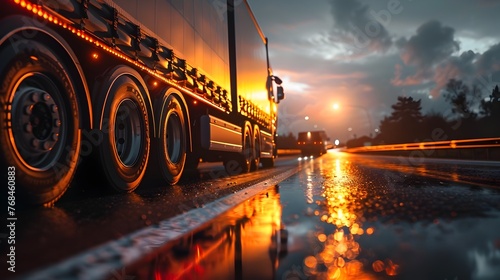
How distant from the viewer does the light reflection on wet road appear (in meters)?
2.40

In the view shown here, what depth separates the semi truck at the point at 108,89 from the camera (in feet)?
12.8

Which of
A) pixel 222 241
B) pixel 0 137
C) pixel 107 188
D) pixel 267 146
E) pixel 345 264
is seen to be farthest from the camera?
pixel 267 146

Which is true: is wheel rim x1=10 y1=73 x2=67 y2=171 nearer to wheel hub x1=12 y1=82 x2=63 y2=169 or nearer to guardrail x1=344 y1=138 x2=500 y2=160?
wheel hub x1=12 y1=82 x2=63 y2=169

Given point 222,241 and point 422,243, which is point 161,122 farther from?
point 422,243

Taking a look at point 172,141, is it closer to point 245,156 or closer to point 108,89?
point 108,89

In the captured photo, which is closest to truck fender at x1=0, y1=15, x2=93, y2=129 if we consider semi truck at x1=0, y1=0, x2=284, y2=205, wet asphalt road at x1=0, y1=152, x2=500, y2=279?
semi truck at x1=0, y1=0, x2=284, y2=205

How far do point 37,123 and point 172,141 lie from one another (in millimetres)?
3728

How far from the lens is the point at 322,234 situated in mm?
3367

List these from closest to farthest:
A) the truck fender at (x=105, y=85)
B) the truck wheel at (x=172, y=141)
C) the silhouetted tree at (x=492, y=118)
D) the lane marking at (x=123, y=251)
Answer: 1. the lane marking at (x=123, y=251)
2. the truck fender at (x=105, y=85)
3. the truck wheel at (x=172, y=141)
4. the silhouetted tree at (x=492, y=118)

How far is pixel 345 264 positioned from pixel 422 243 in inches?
31.5

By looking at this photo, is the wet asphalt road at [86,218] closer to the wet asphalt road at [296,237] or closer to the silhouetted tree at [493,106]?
the wet asphalt road at [296,237]

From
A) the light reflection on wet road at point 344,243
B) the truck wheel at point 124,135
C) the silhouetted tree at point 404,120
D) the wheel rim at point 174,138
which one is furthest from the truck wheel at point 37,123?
the silhouetted tree at point 404,120

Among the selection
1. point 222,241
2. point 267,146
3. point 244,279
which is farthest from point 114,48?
point 267,146

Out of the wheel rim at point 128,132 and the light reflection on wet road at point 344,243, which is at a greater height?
the wheel rim at point 128,132
